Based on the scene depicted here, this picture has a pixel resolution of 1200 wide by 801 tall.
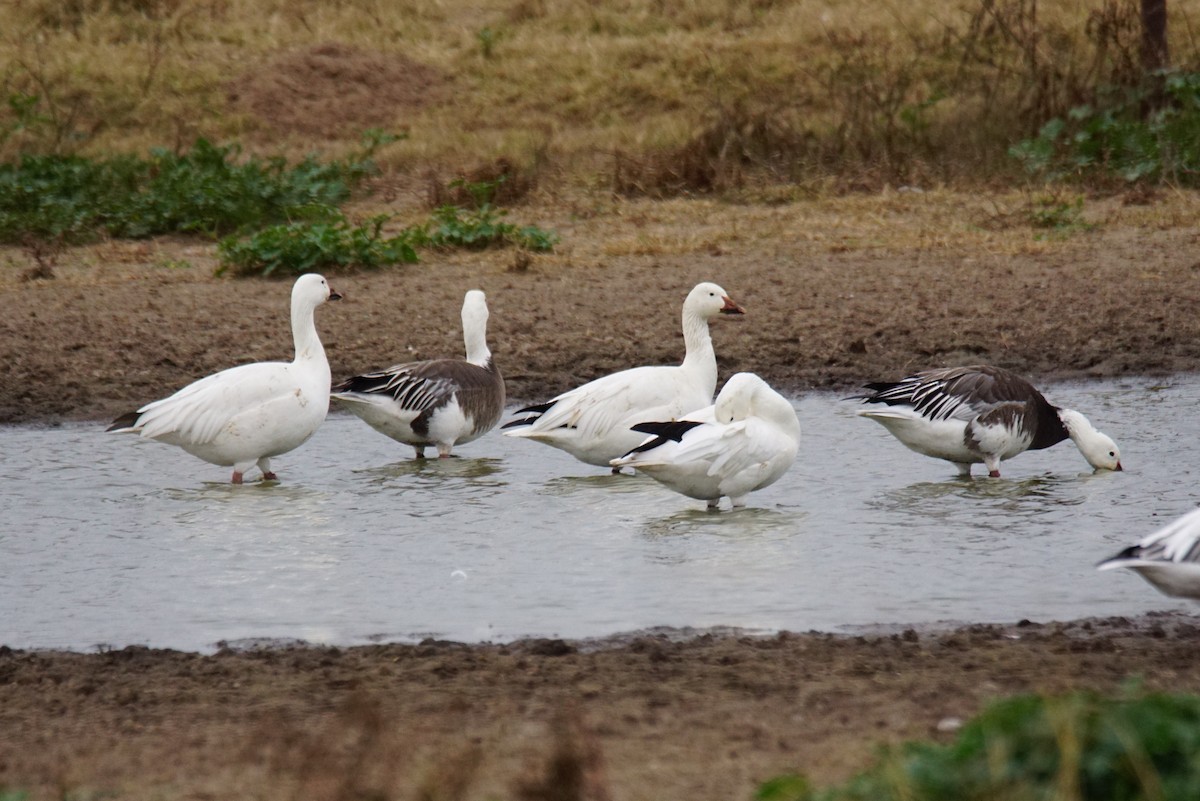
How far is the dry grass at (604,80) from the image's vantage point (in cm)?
1667

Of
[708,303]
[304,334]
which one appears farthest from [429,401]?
[708,303]

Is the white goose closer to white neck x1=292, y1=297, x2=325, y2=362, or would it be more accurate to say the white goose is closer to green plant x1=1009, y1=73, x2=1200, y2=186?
white neck x1=292, y1=297, x2=325, y2=362

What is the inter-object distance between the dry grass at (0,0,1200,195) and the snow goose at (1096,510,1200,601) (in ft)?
35.5

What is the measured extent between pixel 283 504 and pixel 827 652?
370 cm

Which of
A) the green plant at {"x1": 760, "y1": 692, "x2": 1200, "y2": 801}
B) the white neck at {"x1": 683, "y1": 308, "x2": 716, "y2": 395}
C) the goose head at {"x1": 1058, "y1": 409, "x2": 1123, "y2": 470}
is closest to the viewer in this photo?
the green plant at {"x1": 760, "y1": 692, "x2": 1200, "y2": 801}

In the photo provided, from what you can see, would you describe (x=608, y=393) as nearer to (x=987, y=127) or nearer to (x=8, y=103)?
(x=987, y=127)

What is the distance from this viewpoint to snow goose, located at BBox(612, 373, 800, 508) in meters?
7.83

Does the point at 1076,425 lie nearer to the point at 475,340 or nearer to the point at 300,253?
the point at 475,340

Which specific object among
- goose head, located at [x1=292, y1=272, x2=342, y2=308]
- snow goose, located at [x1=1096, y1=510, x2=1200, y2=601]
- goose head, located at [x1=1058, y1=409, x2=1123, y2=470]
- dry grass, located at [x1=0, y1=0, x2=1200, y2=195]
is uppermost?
dry grass, located at [x1=0, y1=0, x2=1200, y2=195]

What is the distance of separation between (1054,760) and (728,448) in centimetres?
432

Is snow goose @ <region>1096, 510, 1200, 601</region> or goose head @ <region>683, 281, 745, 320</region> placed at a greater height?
A: goose head @ <region>683, 281, 745, 320</region>

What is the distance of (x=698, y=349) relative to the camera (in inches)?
383

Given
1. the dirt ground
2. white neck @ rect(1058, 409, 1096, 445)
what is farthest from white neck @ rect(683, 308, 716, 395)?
white neck @ rect(1058, 409, 1096, 445)

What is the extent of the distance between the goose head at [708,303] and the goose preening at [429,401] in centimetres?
125
